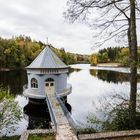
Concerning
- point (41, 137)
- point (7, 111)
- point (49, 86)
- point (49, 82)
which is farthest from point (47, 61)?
point (41, 137)

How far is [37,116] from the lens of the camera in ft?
66.6

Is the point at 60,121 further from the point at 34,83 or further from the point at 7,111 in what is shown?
the point at 34,83

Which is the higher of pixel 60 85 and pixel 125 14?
pixel 125 14

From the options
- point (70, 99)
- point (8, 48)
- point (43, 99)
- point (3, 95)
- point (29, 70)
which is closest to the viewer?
point (3, 95)

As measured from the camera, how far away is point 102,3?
9.65 meters

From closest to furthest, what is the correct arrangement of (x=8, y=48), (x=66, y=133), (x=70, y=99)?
(x=66, y=133) < (x=70, y=99) < (x=8, y=48)

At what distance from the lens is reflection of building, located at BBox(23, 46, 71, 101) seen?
23359 mm

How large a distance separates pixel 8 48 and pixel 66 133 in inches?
2308

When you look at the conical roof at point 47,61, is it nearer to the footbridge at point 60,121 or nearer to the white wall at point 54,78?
the white wall at point 54,78

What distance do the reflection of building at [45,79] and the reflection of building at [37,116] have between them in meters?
0.98

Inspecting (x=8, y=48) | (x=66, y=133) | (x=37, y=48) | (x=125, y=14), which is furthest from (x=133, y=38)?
(x=37, y=48)

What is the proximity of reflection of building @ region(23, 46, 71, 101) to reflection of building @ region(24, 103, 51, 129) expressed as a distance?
0.98 metres

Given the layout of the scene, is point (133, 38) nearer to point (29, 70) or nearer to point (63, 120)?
point (63, 120)

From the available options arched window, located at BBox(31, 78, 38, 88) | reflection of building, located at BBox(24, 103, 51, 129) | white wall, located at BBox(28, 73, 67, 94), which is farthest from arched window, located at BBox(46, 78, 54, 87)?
reflection of building, located at BBox(24, 103, 51, 129)
